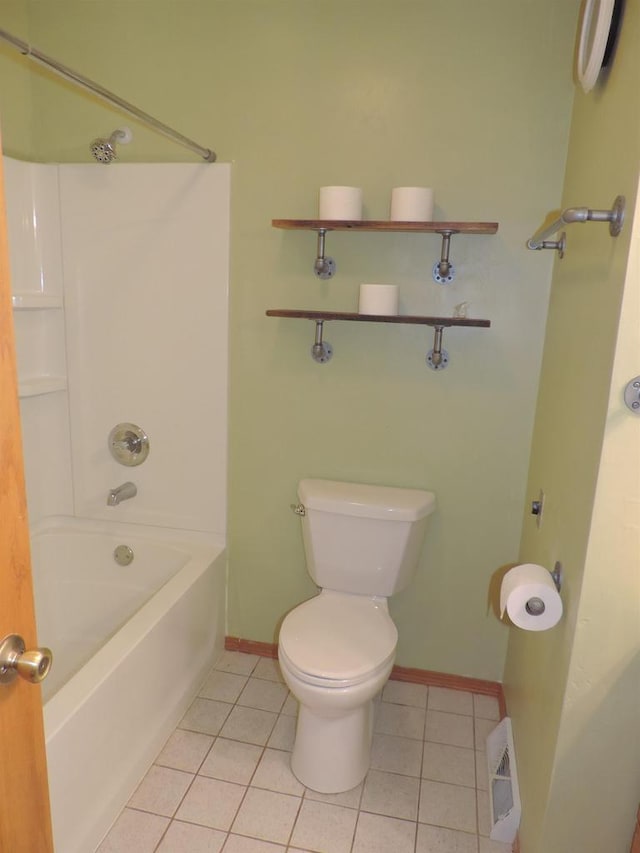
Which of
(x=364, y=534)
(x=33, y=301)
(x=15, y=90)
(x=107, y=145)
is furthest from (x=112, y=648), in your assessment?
(x=15, y=90)

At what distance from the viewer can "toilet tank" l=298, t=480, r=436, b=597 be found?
2.01 m

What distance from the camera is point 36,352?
231 centimetres

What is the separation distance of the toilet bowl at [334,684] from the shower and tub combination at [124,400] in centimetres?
46

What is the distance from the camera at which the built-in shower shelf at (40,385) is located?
7.14 feet

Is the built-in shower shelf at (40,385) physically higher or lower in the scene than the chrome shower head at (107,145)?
lower

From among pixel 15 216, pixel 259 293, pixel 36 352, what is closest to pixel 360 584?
pixel 259 293

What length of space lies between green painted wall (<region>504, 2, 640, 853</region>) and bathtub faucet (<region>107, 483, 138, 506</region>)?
1565 millimetres

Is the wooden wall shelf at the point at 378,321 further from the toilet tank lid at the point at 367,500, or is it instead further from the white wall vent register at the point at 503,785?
the white wall vent register at the point at 503,785

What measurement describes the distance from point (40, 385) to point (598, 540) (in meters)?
1.97

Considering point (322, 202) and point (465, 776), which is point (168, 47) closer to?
point (322, 202)

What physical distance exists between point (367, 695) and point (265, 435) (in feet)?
3.20

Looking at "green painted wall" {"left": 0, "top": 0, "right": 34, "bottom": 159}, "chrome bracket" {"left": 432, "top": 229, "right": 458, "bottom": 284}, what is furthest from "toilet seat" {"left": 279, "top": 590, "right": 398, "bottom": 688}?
"green painted wall" {"left": 0, "top": 0, "right": 34, "bottom": 159}

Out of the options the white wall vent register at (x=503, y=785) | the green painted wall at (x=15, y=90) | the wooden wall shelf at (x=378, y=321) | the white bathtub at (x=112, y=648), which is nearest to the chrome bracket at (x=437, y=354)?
the wooden wall shelf at (x=378, y=321)

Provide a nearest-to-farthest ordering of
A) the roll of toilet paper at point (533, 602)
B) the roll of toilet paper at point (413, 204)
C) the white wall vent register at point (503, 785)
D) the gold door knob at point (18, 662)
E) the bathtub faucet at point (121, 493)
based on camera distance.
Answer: the gold door knob at point (18, 662) → the roll of toilet paper at point (533, 602) → the white wall vent register at point (503, 785) → the roll of toilet paper at point (413, 204) → the bathtub faucet at point (121, 493)
